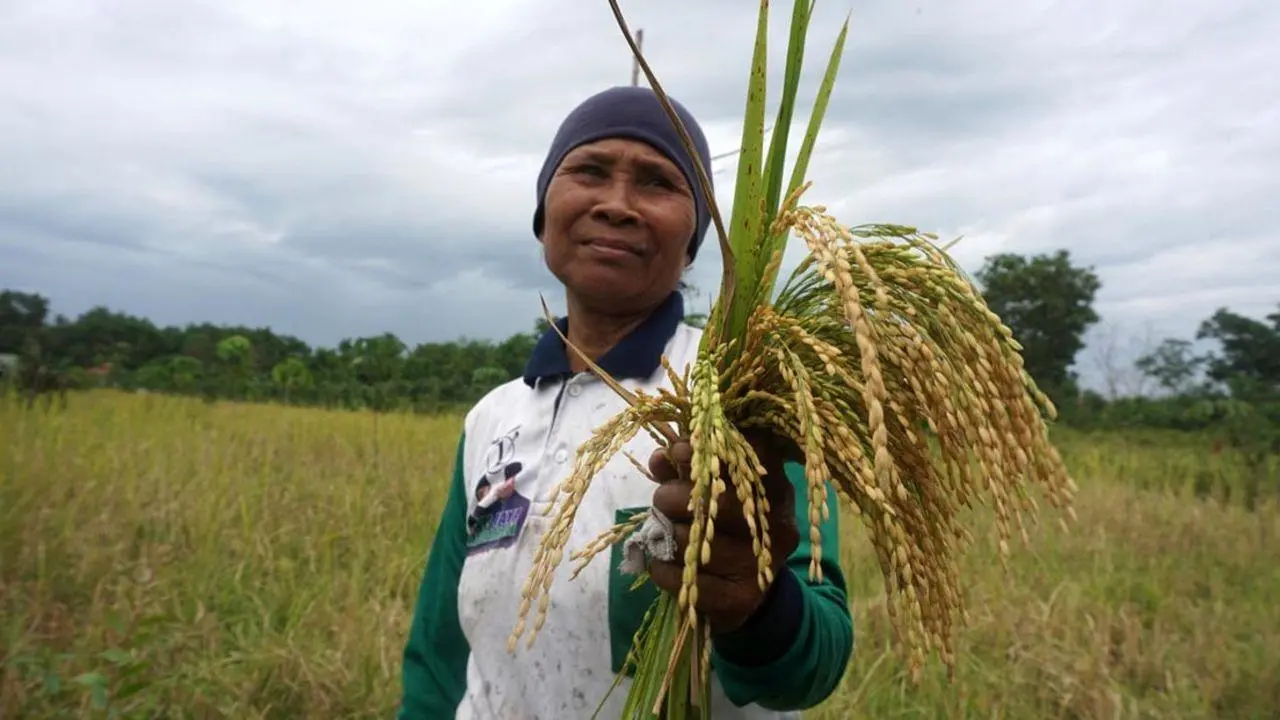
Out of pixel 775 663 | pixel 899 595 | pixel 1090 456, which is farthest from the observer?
pixel 1090 456

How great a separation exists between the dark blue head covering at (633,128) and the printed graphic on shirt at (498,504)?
0.62 meters

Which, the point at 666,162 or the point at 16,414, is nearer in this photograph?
the point at 666,162

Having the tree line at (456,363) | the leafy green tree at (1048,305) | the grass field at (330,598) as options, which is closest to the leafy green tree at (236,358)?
the tree line at (456,363)

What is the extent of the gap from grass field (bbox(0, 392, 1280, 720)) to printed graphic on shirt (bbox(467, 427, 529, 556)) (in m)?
1.34

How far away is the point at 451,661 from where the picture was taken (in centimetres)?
194

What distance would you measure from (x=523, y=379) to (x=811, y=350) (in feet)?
3.61

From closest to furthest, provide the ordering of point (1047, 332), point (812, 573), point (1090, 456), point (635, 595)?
point (812, 573)
point (635, 595)
point (1090, 456)
point (1047, 332)

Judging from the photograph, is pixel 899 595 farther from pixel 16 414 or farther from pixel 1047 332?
pixel 1047 332

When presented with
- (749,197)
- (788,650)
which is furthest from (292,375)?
(749,197)

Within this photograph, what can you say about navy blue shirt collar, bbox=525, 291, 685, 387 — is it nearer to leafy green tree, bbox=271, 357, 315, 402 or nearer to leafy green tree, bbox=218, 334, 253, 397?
leafy green tree, bbox=271, 357, 315, 402

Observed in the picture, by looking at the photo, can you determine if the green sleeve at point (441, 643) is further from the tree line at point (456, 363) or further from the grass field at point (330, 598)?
the tree line at point (456, 363)

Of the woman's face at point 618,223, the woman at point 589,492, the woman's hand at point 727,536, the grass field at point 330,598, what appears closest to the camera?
the woman's hand at point 727,536

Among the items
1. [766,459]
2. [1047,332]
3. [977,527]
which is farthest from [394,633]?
[1047,332]

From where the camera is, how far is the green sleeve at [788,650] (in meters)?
1.19
